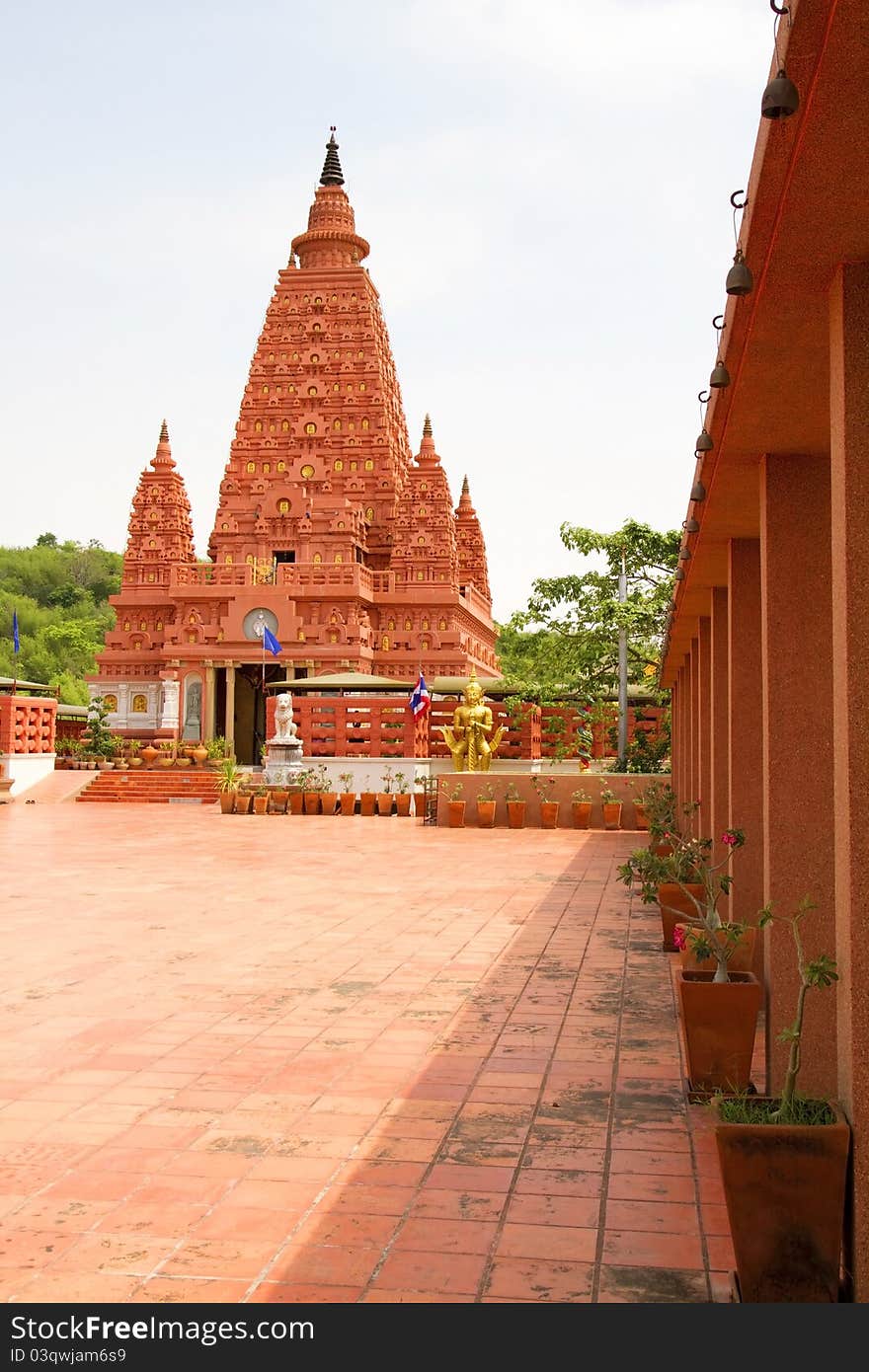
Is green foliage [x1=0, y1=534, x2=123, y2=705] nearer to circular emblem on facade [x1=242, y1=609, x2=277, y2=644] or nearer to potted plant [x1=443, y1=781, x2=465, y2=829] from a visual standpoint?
circular emblem on facade [x1=242, y1=609, x2=277, y2=644]

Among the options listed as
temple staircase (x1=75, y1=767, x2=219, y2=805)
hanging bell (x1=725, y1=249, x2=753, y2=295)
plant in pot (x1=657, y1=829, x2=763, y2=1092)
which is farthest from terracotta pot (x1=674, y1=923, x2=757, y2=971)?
temple staircase (x1=75, y1=767, x2=219, y2=805)

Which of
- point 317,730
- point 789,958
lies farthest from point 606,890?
point 317,730

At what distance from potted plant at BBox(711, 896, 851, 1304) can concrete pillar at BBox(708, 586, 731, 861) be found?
4.67 meters

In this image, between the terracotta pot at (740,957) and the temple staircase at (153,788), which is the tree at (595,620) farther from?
the terracotta pot at (740,957)

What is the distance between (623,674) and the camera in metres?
21.7

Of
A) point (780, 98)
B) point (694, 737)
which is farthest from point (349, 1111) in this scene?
point (694, 737)

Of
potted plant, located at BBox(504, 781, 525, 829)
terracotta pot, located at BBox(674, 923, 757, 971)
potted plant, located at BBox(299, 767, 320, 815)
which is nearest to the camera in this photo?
terracotta pot, located at BBox(674, 923, 757, 971)

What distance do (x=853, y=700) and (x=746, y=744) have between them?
10.8 ft

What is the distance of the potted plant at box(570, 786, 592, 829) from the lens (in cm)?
1973

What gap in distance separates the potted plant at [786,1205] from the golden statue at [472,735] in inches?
743

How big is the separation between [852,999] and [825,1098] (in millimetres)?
421

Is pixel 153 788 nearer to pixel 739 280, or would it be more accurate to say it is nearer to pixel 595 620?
pixel 595 620

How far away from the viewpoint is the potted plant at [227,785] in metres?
23.7

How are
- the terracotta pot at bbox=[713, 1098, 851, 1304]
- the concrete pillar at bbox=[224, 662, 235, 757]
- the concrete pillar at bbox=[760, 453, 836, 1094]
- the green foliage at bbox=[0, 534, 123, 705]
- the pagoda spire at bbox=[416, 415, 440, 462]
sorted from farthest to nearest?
the green foliage at bbox=[0, 534, 123, 705]
the pagoda spire at bbox=[416, 415, 440, 462]
the concrete pillar at bbox=[224, 662, 235, 757]
the concrete pillar at bbox=[760, 453, 836, 1094]
the terracotta pot at bbox=[713, 1098, 851, 1304]
